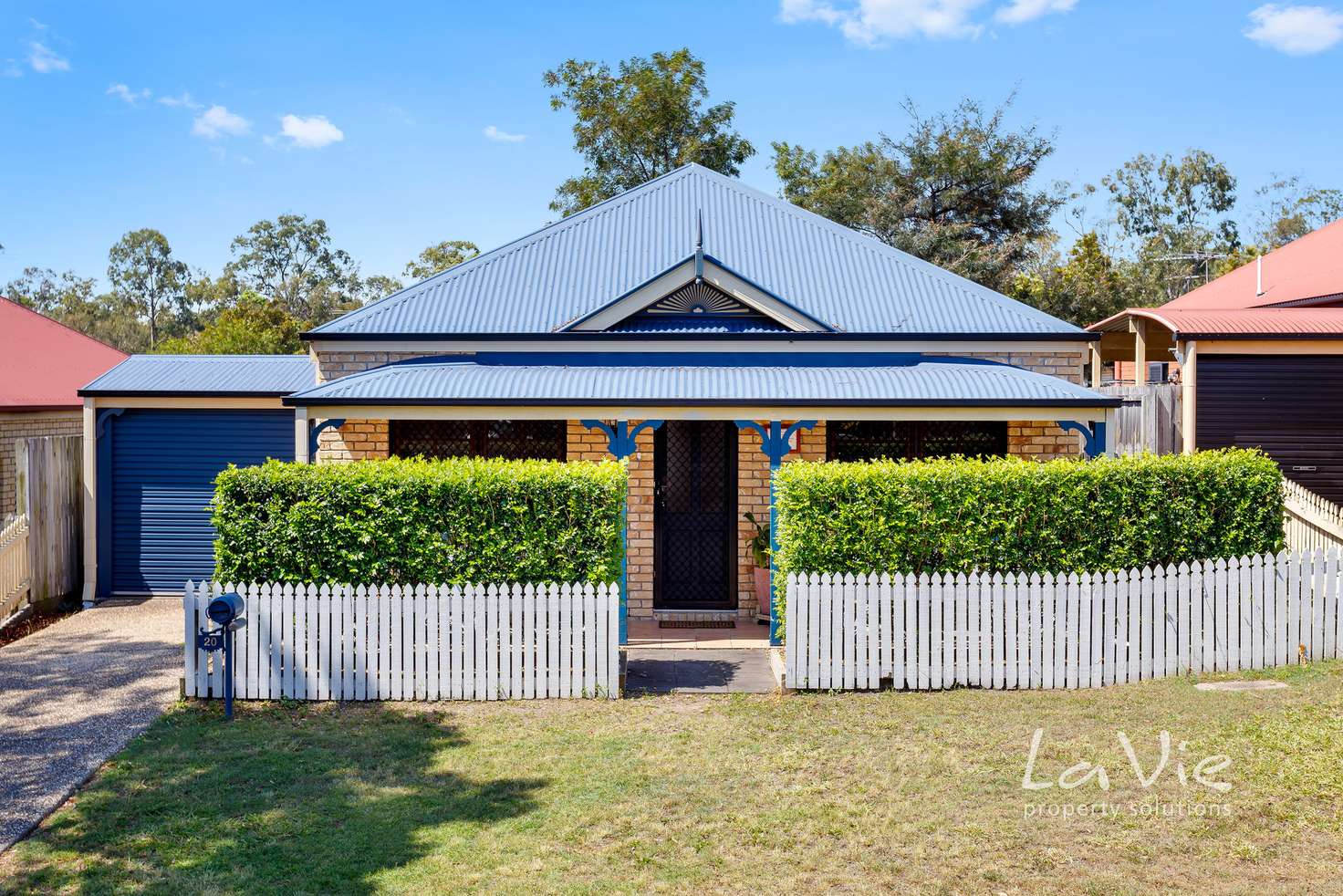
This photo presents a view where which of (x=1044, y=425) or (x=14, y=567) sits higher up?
(x=1044, y=425)

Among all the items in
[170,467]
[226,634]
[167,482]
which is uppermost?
[170,467]

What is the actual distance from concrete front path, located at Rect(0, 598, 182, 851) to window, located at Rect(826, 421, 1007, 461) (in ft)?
26.6

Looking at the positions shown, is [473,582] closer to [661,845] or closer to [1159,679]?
[661,845]

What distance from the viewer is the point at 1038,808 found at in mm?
6613

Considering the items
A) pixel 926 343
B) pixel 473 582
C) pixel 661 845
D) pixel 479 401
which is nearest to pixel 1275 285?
pixel 926 343

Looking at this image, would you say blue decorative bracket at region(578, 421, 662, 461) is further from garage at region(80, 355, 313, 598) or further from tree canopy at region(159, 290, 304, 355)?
tree canopy at region(159, 290, 304, 355)

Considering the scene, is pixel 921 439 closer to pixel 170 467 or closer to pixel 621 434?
pixel 621 434

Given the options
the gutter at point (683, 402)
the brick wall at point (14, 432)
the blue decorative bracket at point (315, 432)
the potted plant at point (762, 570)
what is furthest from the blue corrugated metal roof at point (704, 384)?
the brick wall at point (14, 432)

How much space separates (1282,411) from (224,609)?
1476 centimetres

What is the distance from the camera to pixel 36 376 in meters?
19.1

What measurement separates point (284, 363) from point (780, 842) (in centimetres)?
1223

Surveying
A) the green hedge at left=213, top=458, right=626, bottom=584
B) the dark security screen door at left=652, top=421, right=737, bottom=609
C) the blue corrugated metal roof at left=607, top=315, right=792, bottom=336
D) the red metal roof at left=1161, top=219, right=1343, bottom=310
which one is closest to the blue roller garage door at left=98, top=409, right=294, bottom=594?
the blue corrugated metal roof at left=607, top=315, right=792, bottom=336

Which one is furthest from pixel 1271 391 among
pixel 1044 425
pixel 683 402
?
pixel 683 402

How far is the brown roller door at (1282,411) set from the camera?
15656mm
